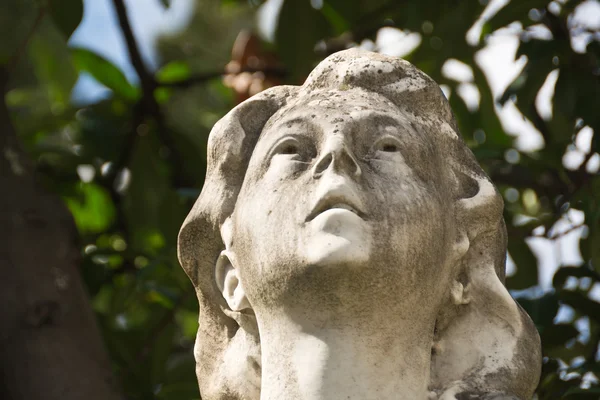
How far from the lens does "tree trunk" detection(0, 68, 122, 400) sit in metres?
4.42

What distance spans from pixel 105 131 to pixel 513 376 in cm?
277

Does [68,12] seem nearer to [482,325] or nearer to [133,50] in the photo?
[133,50]

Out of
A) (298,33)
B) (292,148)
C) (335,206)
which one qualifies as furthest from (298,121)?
(298,33)

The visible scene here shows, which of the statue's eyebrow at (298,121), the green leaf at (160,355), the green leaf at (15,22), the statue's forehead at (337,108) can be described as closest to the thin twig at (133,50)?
the green leaf at (15,22)

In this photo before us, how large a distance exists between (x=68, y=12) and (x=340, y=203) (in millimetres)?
1923

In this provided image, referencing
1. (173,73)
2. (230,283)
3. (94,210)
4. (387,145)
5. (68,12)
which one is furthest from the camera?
(173,73)

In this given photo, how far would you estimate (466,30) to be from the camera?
15.3 ft

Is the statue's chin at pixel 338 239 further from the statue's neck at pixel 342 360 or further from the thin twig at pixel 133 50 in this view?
the thin twig at pixel 133 50

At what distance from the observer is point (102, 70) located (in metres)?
5.54

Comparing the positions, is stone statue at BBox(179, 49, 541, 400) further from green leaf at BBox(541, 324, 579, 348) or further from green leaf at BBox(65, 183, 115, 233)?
green leaf at BBox(65, 183, 115, 233)

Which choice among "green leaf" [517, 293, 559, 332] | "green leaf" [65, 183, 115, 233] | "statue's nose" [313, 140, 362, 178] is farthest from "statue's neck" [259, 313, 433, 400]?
"green leaf" [65, 183, 115, 233]

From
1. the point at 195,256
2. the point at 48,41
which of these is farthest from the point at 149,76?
the point at 195,256

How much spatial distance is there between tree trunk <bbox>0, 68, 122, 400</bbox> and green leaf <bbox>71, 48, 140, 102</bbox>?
705 mm

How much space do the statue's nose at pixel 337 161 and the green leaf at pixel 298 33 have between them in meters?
2.03
